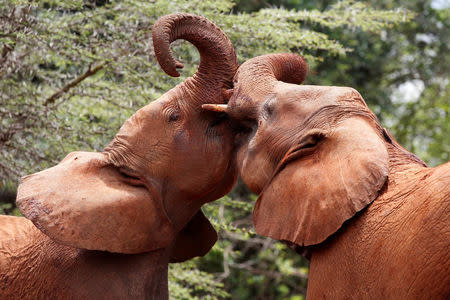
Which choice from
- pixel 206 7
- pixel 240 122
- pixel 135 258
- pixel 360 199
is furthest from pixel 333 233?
pixel 206 7

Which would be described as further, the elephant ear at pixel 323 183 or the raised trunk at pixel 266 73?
the raised trunk at pixel 266 73

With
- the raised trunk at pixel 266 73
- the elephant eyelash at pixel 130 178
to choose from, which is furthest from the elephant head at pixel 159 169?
the raised trunk at pixel 266 73

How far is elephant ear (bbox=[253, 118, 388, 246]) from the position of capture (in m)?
2.17

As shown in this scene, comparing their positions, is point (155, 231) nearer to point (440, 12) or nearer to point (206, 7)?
point (206, 7)

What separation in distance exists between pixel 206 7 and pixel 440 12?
17.7 ft

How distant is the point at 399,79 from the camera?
9250 mm

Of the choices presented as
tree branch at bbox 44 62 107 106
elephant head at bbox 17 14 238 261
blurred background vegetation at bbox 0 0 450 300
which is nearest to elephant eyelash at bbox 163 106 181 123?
elephant head at bbox 17 14 238 261

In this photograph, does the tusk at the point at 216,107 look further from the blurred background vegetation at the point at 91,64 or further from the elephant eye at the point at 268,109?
the blurred background vegetation at the point at 91,64

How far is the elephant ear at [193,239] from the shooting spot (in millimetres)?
A: 3115

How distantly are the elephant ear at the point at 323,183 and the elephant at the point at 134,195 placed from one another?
474 mm

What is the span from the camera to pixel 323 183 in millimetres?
2223

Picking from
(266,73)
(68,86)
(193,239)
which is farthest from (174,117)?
(68,86)

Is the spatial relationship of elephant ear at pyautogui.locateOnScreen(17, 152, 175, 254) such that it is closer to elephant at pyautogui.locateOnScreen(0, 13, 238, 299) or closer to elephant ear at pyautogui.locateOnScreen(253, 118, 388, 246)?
elephant at pyautogui.locateOnScreen(0, 13, 238, 299)

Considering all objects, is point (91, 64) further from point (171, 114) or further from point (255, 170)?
point (255, 170)
